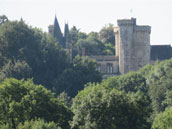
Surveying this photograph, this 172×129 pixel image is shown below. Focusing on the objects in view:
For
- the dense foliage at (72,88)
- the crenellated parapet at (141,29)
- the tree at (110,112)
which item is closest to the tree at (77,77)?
the dense foliage at (72,88)

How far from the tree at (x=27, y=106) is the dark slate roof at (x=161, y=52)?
5062cm

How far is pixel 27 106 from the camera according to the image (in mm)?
59562

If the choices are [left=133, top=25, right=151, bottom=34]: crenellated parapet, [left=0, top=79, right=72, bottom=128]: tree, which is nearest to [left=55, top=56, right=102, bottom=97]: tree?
[left=133, top=25, right=151, bottom=34]: crenellated parapet

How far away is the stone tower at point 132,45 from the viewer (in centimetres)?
10769

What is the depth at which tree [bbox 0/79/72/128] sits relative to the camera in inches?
2319

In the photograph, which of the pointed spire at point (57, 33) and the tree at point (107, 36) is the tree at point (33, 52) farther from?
the tree at point (107, 36)

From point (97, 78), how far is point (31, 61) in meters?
7.70

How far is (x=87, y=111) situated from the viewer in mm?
60250

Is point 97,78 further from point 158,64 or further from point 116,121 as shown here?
point 116,121

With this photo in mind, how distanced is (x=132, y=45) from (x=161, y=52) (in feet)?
20.4

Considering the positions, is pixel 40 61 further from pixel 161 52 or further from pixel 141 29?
pixel 161 52

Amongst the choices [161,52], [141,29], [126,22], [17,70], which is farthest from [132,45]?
[17,70]

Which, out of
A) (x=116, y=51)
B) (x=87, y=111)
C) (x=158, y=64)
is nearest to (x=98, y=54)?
(x=116, y=51)

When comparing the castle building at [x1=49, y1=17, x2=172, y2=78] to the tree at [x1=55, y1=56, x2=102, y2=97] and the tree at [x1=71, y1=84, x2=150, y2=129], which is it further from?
the tree at [x1=71, y1=84, x2=150, y2=129]
